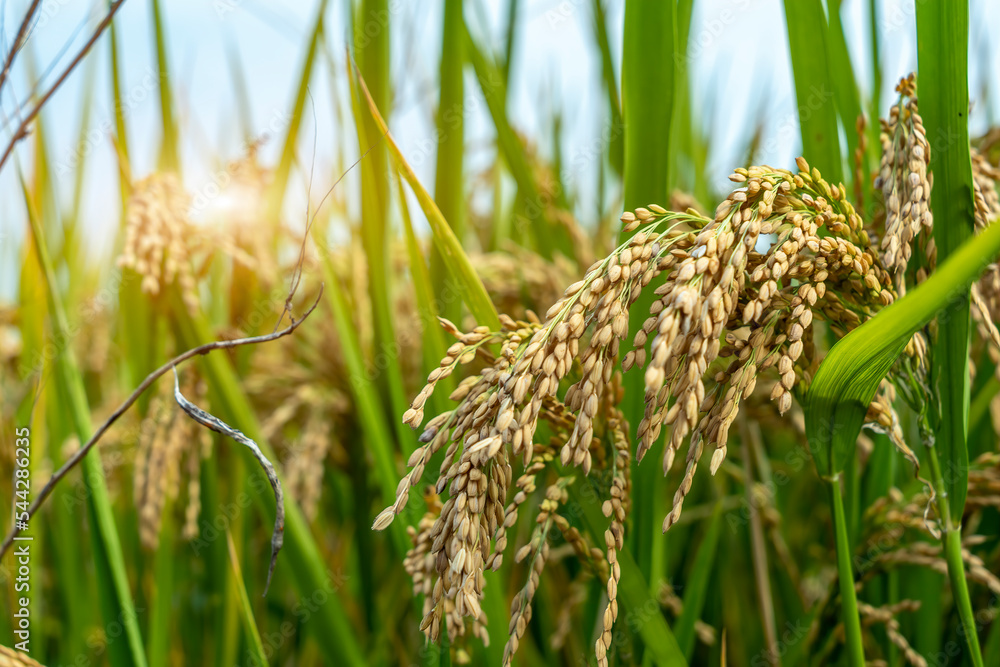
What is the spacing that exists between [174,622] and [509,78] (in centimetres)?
161

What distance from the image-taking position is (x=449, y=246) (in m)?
0.82

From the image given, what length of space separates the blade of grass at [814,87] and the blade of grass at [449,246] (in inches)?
19.2

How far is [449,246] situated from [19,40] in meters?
0.50

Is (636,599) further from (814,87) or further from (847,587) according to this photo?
(814,87)

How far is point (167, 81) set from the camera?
1.27 m

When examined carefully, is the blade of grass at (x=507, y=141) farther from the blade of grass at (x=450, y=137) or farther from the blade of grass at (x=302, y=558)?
the blade of grass at (x=302, y=558)

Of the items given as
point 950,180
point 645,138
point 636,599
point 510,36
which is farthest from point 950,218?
point 510,36

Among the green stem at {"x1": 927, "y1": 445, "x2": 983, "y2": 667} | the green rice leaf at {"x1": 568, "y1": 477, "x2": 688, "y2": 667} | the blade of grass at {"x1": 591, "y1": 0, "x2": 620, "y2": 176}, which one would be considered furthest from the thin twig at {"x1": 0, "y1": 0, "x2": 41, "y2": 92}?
the green stem at {"x1": 927, "y1": 445, "x2": 983, "y2": 667}

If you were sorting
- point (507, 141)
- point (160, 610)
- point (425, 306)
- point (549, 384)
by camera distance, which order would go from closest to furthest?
point (549, 384), point (425, 306), point (507, 141), point (160, 610)

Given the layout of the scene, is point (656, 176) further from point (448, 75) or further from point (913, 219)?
point (448, 75)

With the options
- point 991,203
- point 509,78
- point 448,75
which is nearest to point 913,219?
point 991,203

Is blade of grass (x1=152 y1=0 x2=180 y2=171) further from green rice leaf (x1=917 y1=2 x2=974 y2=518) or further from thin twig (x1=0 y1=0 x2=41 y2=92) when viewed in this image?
green rice leaf (x1=917 y1=2 x2=974 y2=518)

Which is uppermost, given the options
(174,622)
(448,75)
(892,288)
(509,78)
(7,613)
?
(509,78)

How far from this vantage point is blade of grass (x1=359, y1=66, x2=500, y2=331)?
2.65 ft
